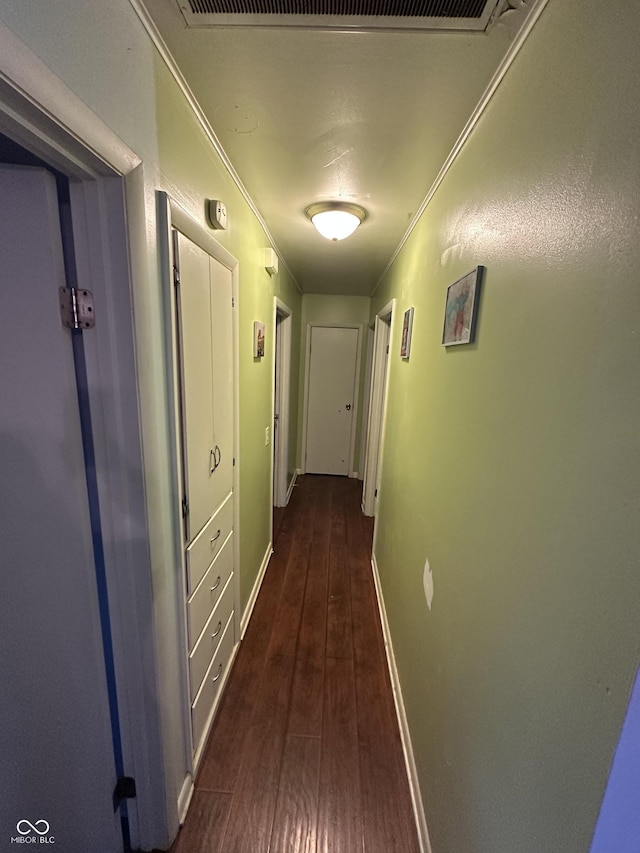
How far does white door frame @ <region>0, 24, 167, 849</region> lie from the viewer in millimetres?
561

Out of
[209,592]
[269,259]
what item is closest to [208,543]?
[209,592]

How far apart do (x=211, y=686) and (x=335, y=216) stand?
2.33 meters

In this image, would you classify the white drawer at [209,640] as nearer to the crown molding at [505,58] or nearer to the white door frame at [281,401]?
the white door frame at [281,401]

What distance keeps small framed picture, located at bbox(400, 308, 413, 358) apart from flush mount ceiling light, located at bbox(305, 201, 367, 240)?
571 mm

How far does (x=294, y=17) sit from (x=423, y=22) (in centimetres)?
29

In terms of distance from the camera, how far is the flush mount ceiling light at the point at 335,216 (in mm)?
1700

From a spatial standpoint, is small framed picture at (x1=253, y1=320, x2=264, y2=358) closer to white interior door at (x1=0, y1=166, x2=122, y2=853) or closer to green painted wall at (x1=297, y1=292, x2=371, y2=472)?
white interior door at (x1=0, y1=166, x2=122, y2=853)

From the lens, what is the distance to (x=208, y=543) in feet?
4.43

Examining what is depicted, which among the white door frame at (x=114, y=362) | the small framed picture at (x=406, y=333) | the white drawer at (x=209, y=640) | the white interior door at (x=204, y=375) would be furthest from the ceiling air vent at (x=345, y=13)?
the white drawer at (x=209, y=640)

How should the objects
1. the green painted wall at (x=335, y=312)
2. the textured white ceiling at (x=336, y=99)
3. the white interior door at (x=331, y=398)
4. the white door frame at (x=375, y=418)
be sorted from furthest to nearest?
the white interior door at (x=331, y=398)
the green painted wall at (x=335, y=312)
the white door frame at (x=375, y=418)
the textured white ceiling at (x=336, y=99)

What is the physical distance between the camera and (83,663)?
0.92 m

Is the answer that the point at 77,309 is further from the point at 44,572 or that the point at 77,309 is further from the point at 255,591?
the point at 255,591

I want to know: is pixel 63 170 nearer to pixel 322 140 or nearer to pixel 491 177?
pixel 322 140

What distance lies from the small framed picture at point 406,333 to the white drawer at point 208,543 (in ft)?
4.27
